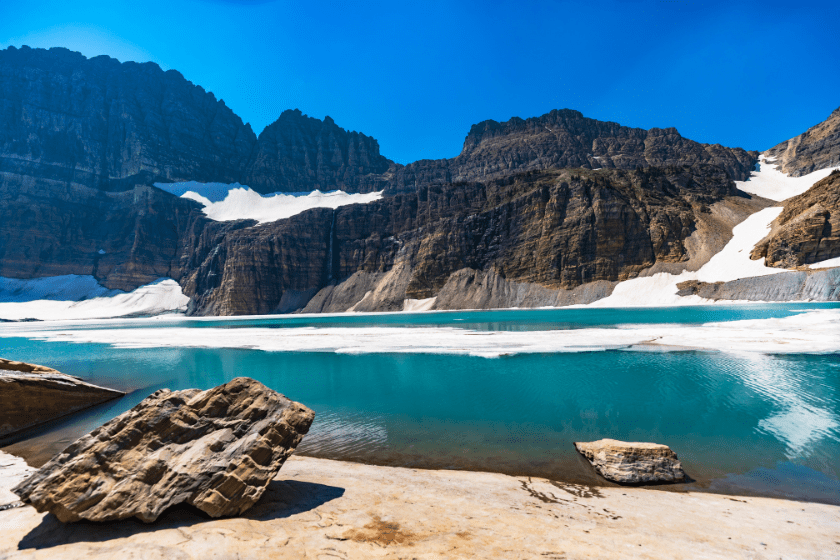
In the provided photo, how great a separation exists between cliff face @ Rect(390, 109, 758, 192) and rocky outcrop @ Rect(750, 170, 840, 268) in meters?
80.0

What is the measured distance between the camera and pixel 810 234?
223 ft

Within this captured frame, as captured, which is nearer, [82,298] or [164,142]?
[82,298]

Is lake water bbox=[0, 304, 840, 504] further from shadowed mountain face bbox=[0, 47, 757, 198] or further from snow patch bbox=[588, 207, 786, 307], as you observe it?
shadowed mountain face bbox=[0, 47, 757, 198]

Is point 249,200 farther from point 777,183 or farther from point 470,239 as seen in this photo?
point 777,183

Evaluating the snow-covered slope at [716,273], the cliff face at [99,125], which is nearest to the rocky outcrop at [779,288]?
the snow-covered slope at [716,273]

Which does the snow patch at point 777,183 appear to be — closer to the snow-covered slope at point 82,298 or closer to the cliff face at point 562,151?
the cliff face at point 562,151

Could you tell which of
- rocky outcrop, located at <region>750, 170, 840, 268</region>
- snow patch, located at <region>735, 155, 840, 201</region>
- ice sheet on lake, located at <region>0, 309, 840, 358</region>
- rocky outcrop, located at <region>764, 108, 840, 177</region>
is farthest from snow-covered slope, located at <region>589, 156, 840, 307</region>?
rocky outcrop, located at <region>764, 108, 840, 177</region>

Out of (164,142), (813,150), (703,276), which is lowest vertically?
(703,276)

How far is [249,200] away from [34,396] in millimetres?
186531

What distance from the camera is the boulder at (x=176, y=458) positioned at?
14.9 ft

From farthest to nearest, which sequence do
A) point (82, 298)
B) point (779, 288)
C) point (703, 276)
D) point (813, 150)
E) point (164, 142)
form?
1. point (164, 142)
2. point (813, 150)
3. point (82, 298)
4. point (703, 276)
5. point (779, 288)

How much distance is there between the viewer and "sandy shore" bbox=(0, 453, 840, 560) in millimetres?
3967

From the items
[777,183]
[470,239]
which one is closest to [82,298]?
[470,239]

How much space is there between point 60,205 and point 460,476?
19900 centimetres
